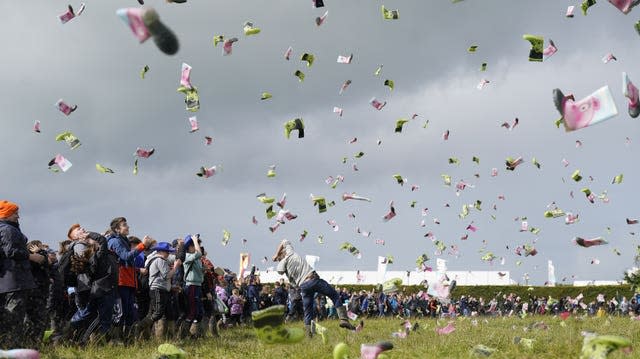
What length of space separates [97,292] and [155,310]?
1742 millimetres

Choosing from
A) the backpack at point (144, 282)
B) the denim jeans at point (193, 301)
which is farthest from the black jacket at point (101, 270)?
the denim jeans at point (193, 301)

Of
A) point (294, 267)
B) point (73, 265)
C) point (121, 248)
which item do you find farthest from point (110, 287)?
point (294, 267)

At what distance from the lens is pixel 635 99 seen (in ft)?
24.2

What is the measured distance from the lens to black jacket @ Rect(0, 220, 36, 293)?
7.93 m

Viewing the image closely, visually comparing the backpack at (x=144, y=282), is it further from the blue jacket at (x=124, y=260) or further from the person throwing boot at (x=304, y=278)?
the person throwing boot at (x=304, y=278)

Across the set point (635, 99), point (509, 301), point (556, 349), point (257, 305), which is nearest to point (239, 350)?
point (556, 349)

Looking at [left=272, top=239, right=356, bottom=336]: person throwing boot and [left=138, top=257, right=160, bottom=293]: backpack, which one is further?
[left=138, top=257, right=160, bottom=293]: backpack

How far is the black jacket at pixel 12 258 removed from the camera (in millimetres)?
7934

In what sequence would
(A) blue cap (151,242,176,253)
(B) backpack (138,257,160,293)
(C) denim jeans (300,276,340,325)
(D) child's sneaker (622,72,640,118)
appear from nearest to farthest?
(D) child's sneaker (622,72,640,118), (A) blue cap (151,242,176,253), (C) denim jeans (300,276,340,325), (B) backpack (138,257,160,293)

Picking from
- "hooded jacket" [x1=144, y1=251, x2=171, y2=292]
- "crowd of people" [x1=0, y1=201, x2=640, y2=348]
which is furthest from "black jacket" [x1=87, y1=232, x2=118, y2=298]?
"hooded jacket" [x1=144, y1=251, x2=171, y2=292]

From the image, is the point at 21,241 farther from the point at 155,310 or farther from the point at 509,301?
the point at 509,301

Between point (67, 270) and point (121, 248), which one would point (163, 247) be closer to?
point (121, 248)

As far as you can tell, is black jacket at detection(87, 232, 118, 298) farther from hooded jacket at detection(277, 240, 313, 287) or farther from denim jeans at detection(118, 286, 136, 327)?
hooded jacket at detection(277, 240, 313, 287)

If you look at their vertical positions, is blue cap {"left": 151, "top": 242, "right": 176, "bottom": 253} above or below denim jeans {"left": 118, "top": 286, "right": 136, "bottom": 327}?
above
